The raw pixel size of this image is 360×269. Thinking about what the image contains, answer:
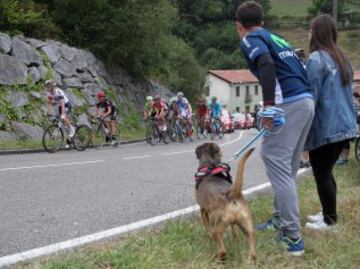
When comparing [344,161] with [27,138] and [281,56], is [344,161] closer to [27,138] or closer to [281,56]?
[281,56]

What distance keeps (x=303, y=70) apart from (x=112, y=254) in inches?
87.8

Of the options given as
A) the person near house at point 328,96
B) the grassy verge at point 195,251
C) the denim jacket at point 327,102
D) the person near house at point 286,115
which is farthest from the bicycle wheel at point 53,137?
the person near house at point 286,115

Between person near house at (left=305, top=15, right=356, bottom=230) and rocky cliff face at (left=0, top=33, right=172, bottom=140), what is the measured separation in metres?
15.9

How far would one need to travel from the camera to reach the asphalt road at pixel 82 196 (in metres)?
6.12

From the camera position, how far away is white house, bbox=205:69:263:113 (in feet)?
279

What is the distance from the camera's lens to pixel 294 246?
504 centimetres

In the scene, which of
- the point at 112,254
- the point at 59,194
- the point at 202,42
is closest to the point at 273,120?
the point at 112,254

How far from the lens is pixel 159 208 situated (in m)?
7.47

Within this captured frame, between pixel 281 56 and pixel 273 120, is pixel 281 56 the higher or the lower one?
the higher one

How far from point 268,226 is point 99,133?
16045 millimetres

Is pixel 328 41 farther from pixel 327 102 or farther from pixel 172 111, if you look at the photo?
pixel 172 111

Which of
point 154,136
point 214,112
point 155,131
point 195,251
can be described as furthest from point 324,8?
point 195,251

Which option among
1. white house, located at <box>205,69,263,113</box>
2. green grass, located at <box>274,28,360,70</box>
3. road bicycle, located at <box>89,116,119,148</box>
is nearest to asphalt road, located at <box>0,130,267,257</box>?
road bicycle, located at <box>89,116,119,148</box>

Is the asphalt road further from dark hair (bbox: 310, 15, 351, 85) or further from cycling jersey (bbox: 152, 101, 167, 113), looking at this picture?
cycling jersey (bbox: 152, 101, 167, 113)
